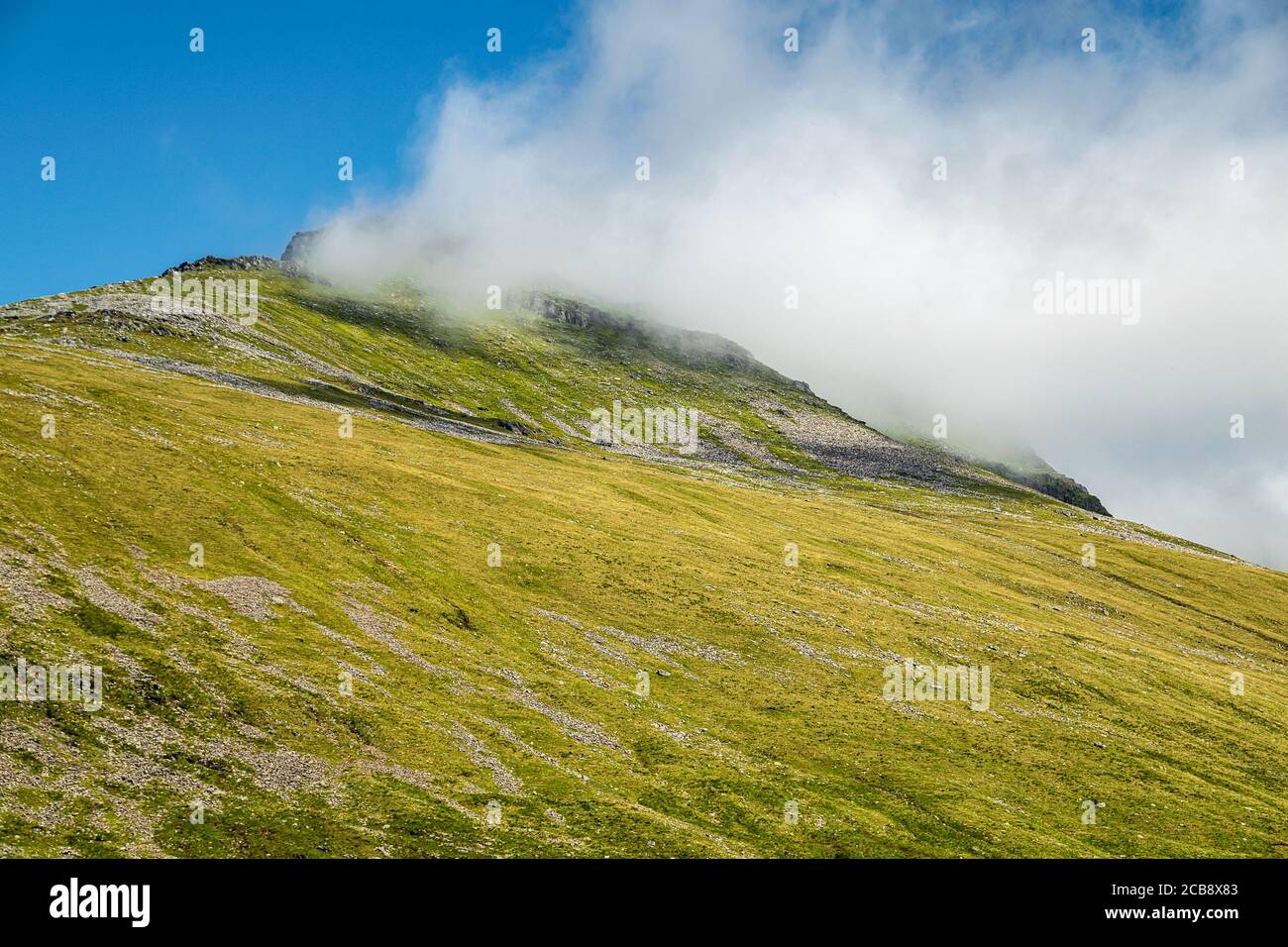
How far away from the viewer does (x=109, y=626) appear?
61.7 m

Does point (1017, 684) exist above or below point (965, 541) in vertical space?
below

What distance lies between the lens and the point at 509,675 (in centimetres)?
7462

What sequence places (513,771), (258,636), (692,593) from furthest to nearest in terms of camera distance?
(692,593), (258,636), (513,771)

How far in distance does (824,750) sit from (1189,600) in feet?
408

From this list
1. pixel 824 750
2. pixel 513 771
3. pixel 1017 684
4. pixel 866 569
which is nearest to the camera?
pixel 513 771

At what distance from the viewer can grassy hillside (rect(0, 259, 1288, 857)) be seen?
51.5 m

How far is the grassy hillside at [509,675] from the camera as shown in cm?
5147

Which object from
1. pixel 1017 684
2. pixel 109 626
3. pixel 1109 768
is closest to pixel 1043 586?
pixel 1017 684

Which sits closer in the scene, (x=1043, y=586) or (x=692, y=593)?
(x=692, y=593)

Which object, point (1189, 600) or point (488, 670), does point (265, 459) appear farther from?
point (1189, 600)

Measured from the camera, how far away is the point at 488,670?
74312 mm

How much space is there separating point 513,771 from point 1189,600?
15020cm
